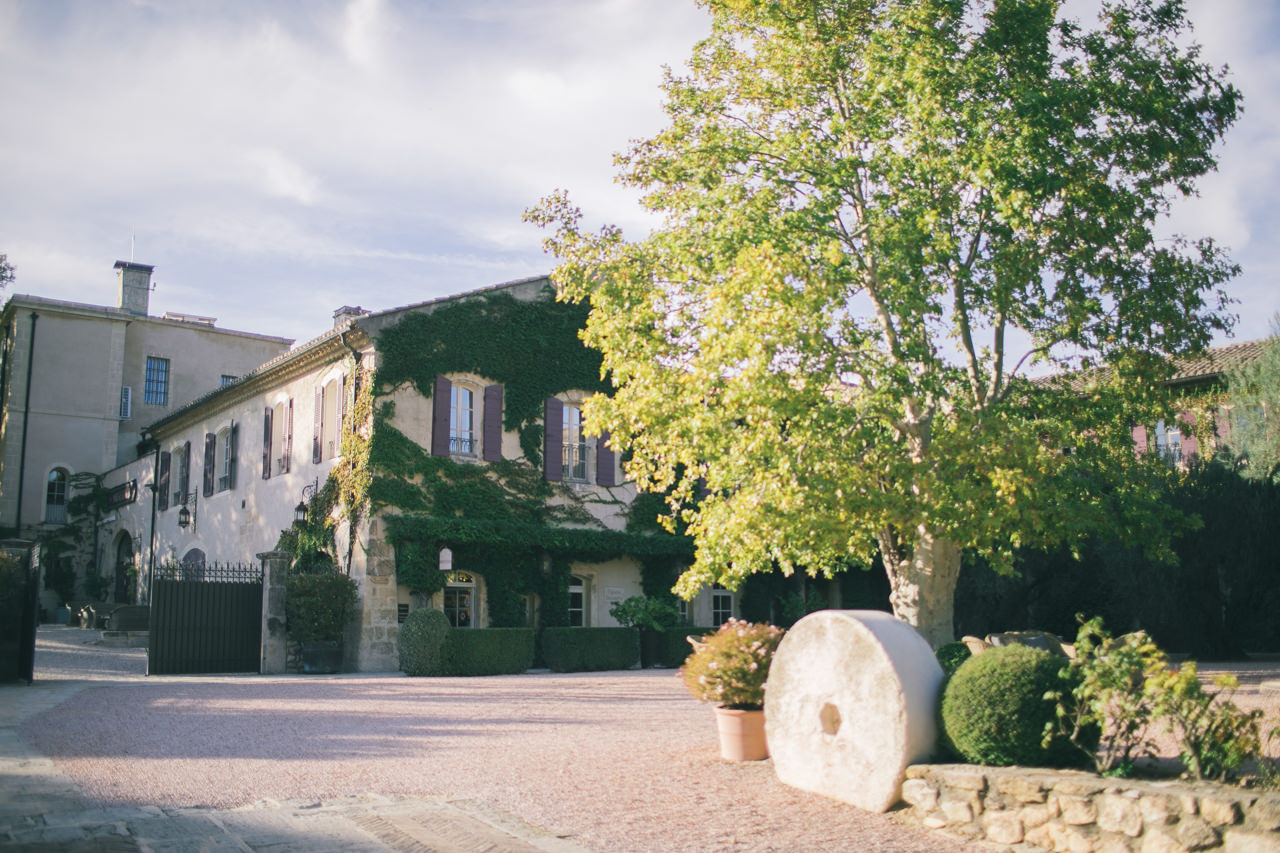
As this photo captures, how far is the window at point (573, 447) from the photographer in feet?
73.8

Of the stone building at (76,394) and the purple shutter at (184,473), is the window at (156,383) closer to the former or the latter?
the stone building at (76,394)

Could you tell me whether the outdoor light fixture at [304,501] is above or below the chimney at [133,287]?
below

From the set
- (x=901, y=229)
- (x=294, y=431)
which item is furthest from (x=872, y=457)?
(x=294, y=431)

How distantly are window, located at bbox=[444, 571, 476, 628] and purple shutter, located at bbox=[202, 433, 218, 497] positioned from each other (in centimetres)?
938

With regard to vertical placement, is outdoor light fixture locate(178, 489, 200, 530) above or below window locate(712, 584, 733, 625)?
above

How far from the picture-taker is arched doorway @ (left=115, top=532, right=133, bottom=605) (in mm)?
31953

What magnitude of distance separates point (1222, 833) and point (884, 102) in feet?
35.4

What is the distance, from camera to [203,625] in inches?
712

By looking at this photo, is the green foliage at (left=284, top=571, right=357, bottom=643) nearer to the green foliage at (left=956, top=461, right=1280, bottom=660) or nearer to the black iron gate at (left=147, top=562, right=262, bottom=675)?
the black iron gate at (left=147, top=562, right=262, bottom=675)

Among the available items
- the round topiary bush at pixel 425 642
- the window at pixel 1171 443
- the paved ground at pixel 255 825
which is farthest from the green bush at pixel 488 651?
Result: the window at pixel 1171 443

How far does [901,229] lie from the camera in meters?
12.8

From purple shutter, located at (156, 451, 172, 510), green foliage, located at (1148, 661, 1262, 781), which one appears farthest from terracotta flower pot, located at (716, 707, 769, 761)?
purple shutter, located at (156, 451, 172, 510)

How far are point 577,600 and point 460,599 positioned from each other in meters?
2.87

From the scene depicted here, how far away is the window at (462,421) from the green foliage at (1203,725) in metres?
16.4
